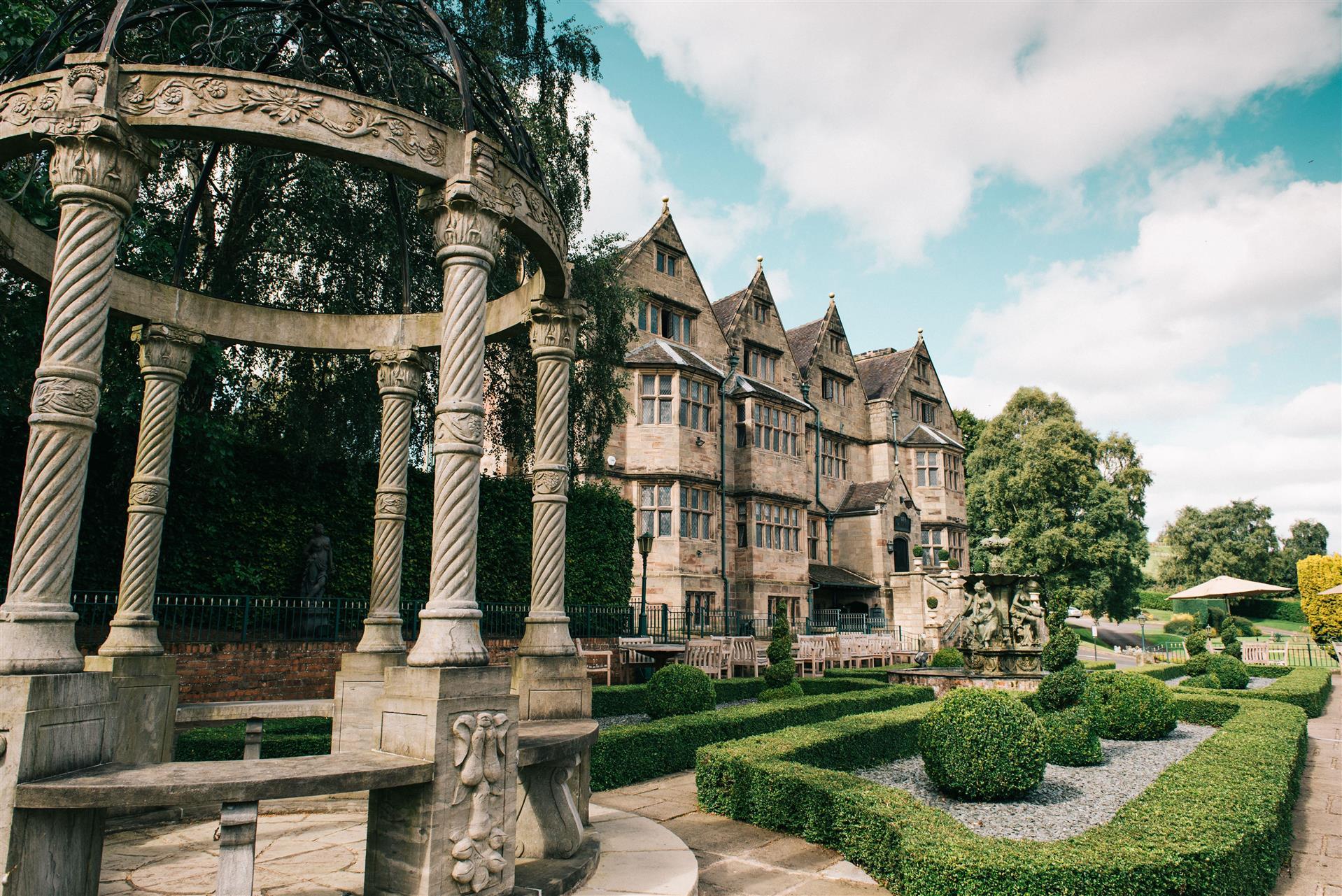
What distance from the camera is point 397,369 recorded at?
28.1 feet

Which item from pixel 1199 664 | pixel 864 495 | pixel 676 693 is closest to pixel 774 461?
pixel 864 495

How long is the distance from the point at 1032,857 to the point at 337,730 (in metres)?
5.84

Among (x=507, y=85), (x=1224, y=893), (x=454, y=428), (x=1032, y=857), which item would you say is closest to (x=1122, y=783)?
(x=1224, y=893)

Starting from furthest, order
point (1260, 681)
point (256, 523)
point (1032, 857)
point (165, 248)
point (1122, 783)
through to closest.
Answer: point (1260, 681) → point (256, 523) → point (165, 248) → point (1122, 783) → point (1032, 857)

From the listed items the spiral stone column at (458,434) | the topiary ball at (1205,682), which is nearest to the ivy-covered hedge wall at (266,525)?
the spiral stone column at (458,434)

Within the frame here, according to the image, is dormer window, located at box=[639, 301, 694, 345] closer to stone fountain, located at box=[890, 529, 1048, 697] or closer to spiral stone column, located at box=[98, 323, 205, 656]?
stone fountain, located at box=[890, 529, 1048, 697]

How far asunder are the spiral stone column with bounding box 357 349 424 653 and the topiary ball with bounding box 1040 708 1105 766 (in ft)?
26.3

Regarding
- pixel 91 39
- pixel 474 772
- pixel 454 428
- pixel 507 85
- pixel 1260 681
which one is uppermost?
pixel 507 85

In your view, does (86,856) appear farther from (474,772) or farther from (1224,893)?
(1224,893)

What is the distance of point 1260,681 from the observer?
75.1ft

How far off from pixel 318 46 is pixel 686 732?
10.4m

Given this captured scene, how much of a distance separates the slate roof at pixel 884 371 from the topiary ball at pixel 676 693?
97.4ft

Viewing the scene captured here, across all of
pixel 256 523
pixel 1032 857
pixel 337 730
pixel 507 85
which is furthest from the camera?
pixel 507 85

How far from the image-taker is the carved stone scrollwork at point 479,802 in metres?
4.43
